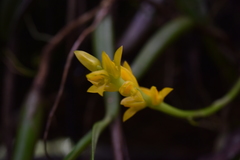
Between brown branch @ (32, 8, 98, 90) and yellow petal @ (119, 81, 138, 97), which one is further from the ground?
brown branch @ (32, 8, 98, 90)

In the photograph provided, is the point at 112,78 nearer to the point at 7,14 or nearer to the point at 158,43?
the point at 158,43

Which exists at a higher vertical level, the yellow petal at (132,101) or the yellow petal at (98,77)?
the yellow petal at (98,77)

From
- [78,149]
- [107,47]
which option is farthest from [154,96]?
[107,47]

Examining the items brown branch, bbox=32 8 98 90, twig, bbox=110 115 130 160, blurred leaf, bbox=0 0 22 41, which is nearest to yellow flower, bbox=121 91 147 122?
twig, bbox=110 115 130 160

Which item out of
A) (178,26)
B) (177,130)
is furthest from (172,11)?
(177,130)

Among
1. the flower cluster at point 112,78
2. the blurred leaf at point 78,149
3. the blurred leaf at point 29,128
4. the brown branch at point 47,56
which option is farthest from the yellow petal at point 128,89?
the brown branch at point 47,56

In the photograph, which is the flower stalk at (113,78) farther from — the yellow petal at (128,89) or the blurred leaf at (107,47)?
the blurred leaf at (107,47)

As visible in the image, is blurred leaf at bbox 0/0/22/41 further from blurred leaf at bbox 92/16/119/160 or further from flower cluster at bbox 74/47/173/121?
flower cluster at bbox 74/47/173/121
